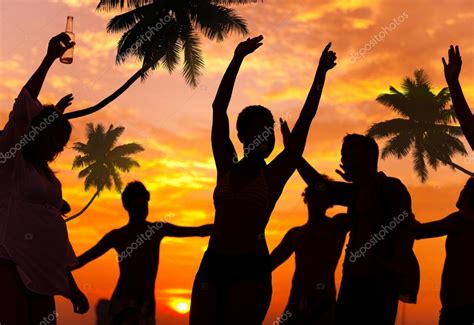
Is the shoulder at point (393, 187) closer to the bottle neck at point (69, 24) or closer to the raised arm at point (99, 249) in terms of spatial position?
the raised arm at point (99, 249)

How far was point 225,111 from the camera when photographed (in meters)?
4.10

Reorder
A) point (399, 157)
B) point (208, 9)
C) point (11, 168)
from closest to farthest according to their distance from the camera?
point (11, 168), point (208, 9), point (399, 157)

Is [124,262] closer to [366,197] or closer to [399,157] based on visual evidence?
[366,197]

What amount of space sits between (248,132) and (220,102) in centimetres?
23

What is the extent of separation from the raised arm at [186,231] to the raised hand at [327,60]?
3.56 metres

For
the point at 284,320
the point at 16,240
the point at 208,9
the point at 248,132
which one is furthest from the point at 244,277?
the point at 208,9

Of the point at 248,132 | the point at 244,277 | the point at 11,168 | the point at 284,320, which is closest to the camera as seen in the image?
the point at 244,277

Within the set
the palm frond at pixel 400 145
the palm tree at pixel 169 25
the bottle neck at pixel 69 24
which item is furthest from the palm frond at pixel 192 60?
the palm frond at pixel 400 145

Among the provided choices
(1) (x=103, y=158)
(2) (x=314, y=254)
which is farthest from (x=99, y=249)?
(1) (x=103, y=158)

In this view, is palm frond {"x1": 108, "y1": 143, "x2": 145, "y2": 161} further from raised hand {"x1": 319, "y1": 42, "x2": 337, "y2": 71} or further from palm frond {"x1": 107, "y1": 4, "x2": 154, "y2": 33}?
raised hand {"x1": 319, "y1": 42, "x2": 337, "y2": 71}

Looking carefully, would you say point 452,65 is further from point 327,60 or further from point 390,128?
point 390,128

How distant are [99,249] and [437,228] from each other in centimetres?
353

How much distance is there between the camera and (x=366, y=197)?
5184mm

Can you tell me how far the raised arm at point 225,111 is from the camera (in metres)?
4.06
